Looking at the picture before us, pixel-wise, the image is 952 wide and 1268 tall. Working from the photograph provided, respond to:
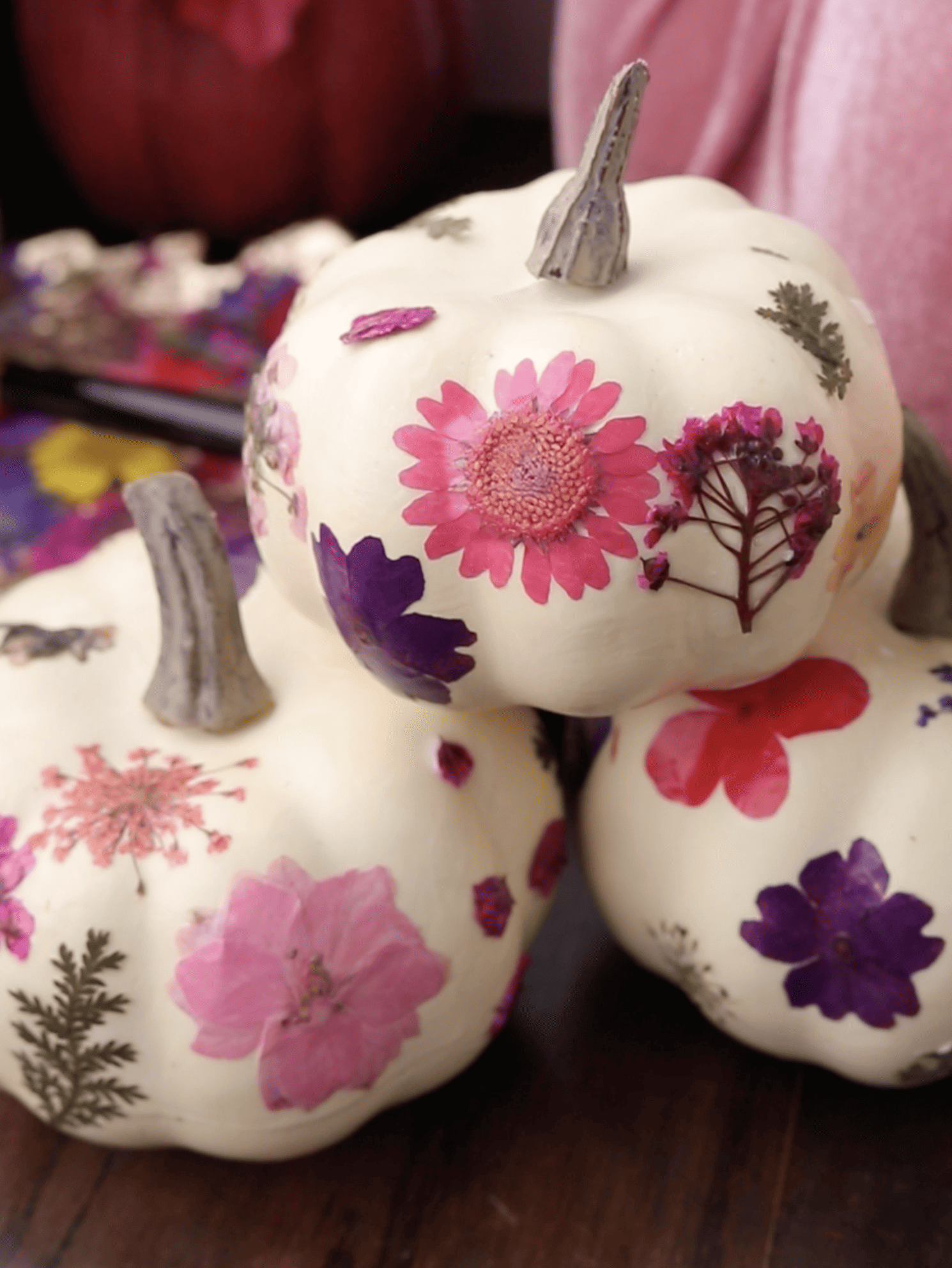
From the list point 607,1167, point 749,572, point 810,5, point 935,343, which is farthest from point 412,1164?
point 810,5

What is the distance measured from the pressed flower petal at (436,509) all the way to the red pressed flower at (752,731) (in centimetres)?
16

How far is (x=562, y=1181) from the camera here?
0.61 meters

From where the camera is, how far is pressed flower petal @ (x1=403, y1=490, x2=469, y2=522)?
478 mm

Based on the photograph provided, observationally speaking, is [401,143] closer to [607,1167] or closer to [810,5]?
[810,5]

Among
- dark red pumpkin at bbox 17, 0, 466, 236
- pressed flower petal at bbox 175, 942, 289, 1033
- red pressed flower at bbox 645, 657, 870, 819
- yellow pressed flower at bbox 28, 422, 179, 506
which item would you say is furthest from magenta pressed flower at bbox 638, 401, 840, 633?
dark red pumpkin at bbox 17, 0, 466, 236

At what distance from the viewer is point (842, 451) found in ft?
1.63

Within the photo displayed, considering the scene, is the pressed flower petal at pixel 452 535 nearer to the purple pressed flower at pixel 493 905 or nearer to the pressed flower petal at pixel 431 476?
the pressed flower petal at pixel 431 476

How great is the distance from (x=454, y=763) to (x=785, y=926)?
0.48ft

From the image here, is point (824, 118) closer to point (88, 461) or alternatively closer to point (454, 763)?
point (454, 763)

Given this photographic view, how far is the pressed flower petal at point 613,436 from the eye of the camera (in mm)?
466

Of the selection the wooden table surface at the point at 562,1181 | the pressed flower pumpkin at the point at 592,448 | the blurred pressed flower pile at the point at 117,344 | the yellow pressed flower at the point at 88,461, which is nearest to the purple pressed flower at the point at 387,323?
the pressed flower pumpkin at the point at 592,448

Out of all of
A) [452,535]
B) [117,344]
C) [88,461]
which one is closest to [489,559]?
[452,535]

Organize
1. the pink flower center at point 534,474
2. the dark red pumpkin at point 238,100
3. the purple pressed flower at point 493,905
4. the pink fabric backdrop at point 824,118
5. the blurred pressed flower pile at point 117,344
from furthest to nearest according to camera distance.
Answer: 1. the dark red pumpkin at point 238,100
2. the blurred pressed flower pile at point 117,344
3. the pink fabric backdrop at point 824,118
4. the purple pressed flower at point 493,905
5. the pink flower center at point 534,474

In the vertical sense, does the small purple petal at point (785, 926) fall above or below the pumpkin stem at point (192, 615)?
below
